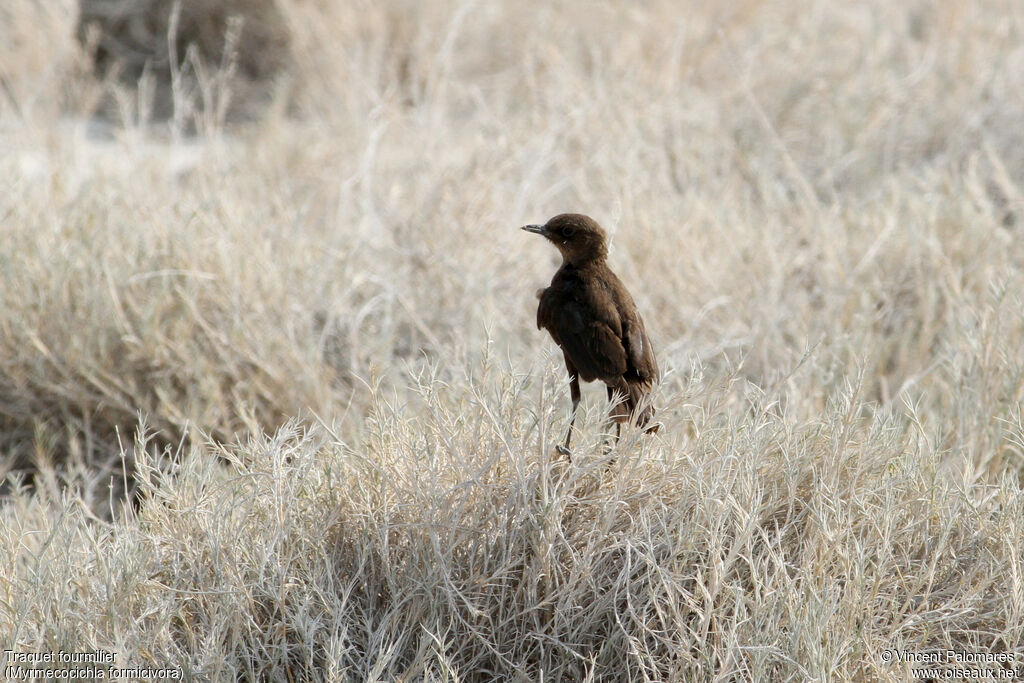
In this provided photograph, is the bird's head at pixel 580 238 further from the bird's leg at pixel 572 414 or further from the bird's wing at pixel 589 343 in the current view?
the bird's leg at pixel 572 414

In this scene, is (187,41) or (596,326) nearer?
(596,326)

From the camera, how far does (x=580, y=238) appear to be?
2.79m

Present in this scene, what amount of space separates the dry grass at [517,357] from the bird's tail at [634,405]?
0.06m

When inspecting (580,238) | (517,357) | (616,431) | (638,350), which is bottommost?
(517,357)

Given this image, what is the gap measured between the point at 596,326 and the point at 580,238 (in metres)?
0.28

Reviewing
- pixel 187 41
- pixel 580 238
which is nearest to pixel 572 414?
pixel 580 238

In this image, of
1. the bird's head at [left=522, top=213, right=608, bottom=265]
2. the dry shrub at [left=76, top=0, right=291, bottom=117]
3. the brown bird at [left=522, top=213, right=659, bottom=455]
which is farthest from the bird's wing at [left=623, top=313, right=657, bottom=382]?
the dry shrub at [left=76, top=0, right=291, bottom=117]

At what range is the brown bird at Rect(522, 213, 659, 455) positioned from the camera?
104 inches

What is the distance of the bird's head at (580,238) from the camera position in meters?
2.79

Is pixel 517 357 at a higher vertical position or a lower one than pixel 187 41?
lower

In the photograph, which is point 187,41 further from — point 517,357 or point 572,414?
point 572,414

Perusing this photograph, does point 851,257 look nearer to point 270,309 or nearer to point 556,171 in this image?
point 556,171

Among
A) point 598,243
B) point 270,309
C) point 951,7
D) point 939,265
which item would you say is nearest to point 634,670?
point 598,243

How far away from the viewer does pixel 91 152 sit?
605cm
